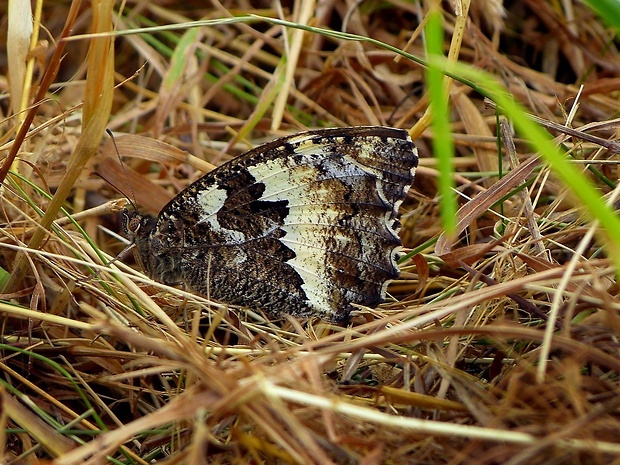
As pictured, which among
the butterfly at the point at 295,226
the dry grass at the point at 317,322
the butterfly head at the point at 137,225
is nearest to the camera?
the dry grass at the point at 317,322

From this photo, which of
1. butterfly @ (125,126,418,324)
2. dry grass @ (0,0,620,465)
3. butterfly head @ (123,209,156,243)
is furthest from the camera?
butterfly head @ (123,209,156,243)

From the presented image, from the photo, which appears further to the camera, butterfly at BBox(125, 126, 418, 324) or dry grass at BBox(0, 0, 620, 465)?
butterfly at BBox(125, 126, 418, 324)

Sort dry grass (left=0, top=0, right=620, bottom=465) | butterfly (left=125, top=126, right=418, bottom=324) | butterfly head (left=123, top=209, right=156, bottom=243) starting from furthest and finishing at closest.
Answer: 1. butterfly head (left=123, top=209, right=156, bottom=243)
2. butterfly (left=125, top=126, right=418, bottom=324)
3. dry grass (left=0, top=0, right=620, bottom=465)

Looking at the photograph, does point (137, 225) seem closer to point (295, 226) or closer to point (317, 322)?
point (295, 226)

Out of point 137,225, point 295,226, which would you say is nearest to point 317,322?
point 295,226

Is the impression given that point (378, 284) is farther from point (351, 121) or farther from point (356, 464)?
point (351, 121)
